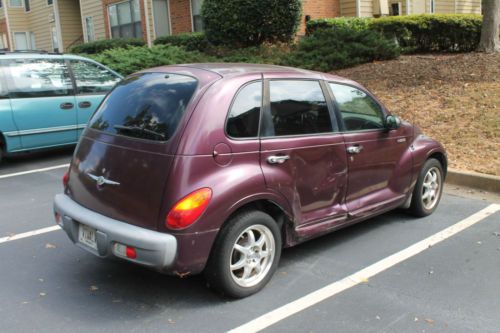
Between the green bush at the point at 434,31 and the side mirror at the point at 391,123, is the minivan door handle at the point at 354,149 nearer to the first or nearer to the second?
the side mirror at the point at 391,123

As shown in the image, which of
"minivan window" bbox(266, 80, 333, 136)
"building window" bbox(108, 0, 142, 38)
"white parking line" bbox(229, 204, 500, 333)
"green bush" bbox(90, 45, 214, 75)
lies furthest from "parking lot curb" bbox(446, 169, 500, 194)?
"building window" bbox(108, 0, 142, 38)

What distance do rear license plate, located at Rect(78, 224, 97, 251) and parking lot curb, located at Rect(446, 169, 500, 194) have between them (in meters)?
4.96

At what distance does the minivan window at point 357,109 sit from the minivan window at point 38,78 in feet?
17.2

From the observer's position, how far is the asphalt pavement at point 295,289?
351cm

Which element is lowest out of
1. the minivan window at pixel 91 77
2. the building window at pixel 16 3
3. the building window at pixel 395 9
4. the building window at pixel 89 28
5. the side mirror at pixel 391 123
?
the side mirror at pixel 391 123

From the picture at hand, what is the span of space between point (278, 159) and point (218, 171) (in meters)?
0.57

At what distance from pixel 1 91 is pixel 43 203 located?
2.46 metres

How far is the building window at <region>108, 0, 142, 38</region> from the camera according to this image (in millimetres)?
21375

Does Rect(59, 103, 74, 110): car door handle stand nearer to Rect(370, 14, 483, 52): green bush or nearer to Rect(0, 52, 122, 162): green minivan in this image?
Rect(0, 52, 122, 162): green minivan

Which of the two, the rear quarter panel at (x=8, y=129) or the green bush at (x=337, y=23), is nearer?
the rear quarter panel at (x=8, y=129)

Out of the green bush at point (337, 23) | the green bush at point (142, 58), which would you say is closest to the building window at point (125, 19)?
the green bush at point (142, 58)

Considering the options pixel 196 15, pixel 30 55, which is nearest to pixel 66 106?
pixel 30 55

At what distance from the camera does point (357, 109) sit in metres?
4.90

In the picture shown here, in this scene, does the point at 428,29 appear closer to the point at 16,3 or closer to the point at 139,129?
the point at 139,129
